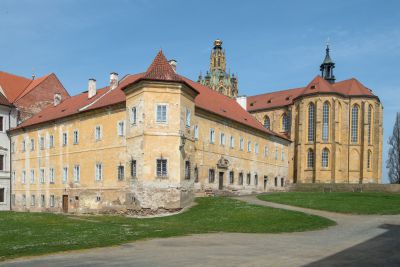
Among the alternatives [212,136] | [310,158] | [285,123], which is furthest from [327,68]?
[212,136]

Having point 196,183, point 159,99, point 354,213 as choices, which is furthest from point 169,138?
point 354,213

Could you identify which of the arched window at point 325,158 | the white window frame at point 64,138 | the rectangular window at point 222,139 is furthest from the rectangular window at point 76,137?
the arched window at point 325,158

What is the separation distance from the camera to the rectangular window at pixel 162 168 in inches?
1240

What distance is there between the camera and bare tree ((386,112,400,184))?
242 ft

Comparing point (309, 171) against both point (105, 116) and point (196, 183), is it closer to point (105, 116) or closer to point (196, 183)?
point (196, 183)

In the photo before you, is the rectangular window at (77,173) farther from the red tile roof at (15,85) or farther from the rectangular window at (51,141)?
the red tile roof at (15,85)

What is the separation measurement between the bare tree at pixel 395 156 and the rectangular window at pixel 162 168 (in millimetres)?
54243

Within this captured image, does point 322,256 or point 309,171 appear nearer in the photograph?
point 322,256

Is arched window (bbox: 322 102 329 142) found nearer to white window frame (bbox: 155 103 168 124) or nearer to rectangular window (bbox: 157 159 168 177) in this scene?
white window frame (bbox: 155 103 168 124)

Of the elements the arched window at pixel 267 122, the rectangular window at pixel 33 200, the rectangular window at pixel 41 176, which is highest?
the arched window at pixel 267 122

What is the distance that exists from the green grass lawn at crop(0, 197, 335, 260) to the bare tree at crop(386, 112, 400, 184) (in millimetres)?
52530

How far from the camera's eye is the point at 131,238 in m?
17.8

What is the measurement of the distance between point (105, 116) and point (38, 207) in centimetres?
1354

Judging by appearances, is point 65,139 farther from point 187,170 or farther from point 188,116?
point 187,170
